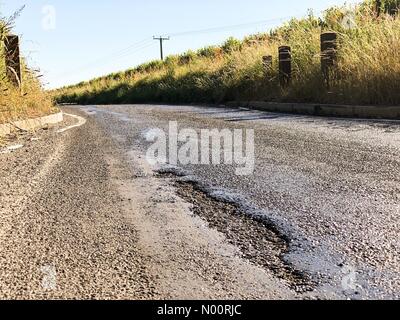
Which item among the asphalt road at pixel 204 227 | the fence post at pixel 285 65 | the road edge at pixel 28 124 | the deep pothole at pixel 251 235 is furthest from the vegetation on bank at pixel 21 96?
the fence post at pixel 285 65

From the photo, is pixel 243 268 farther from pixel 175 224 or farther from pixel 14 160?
pixel 14 160

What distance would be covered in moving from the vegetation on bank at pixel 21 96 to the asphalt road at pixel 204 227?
251 cm

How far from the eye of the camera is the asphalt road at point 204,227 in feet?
5.54

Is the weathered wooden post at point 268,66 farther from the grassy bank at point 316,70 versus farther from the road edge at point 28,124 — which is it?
the road edge at point 28,124

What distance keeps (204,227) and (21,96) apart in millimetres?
5935

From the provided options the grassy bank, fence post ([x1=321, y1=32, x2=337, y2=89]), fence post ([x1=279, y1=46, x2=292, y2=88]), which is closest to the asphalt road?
the grassy bank

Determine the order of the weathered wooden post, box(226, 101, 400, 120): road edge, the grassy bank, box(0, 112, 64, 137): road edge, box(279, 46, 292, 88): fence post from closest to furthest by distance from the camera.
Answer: box(0, 112, 64, 137): road edge → box(226, 101, 400, 120): road edge → the grassy bank → box(279, 46, 292, 88): fence post → the weathered wooden post

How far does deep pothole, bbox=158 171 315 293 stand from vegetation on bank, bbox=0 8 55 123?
4339 millimetres

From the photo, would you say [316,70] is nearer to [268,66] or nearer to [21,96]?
[268,66]

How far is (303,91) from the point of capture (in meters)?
10.3

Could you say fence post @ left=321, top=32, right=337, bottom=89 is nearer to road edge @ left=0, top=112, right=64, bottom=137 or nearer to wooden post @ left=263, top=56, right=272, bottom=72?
wooden post @ left=263, top=56, right=272, bottom=72

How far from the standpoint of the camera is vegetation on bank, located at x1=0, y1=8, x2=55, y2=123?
259 inches
